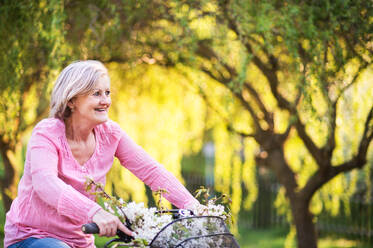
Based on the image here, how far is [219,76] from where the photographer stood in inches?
213

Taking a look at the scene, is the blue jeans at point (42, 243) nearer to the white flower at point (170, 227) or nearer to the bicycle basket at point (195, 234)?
the white flower at point (170, 227)

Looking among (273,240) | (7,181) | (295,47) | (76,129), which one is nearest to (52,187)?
(76,129)

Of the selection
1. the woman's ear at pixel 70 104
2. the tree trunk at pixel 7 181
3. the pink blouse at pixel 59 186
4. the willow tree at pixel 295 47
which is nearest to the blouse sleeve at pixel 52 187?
the pink blouse at pixel 59 186

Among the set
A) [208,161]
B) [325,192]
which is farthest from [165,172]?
[208,161]

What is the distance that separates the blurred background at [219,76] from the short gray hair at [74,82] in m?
1.61

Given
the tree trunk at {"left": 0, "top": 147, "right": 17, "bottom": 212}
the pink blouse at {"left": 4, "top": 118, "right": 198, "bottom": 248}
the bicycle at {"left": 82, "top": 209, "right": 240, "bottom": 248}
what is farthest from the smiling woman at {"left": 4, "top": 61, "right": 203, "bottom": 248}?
the tree trunk at {"left": 0, "top": 147, "right": 17, "bottom": 212}

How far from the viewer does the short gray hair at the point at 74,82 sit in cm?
223

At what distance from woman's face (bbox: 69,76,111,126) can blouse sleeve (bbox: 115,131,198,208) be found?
0.79 ft

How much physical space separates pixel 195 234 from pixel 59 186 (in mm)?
611

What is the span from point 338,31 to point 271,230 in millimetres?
8548

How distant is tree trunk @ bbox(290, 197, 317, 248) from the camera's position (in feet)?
19.6

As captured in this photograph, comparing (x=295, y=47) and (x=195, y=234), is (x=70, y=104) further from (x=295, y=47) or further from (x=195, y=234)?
(x=295, y=47)

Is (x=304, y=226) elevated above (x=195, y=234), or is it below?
below

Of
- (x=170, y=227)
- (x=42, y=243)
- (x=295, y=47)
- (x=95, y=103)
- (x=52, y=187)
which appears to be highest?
(x=295, y=47)
